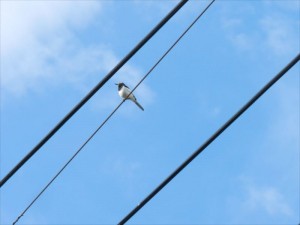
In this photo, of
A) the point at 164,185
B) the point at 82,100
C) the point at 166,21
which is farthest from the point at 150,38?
the point at 164,185

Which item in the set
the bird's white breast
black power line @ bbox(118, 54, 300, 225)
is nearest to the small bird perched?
the bird's white breast

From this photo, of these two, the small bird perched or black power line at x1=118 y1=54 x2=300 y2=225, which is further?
the small bird perched

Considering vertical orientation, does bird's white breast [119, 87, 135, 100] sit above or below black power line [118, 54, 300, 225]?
above

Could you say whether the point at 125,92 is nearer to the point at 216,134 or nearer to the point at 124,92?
the point at 124,92

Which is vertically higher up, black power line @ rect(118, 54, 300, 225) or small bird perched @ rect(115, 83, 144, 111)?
small bird perched @ rect(115, 83, 144, 111)

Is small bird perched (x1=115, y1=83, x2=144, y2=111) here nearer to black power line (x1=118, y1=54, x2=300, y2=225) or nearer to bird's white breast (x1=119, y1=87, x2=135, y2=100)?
bird's white breast (x1=119, y1=87, x2=135, y2=100)

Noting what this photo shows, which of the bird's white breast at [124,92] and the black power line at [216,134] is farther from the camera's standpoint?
the bird's white breast at [124,92]

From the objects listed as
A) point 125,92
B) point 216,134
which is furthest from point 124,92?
point 216,134

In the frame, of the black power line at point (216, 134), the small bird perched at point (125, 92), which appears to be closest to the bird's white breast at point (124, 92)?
the small bird perched at point (125, 92)

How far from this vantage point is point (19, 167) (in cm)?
492

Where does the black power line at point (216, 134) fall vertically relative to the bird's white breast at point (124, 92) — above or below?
below

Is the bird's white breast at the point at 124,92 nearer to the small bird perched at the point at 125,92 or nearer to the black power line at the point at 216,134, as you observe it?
the small bird perched at the point at 125,92

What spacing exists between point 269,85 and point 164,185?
905 millimetres

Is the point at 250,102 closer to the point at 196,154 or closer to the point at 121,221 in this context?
the point at 196,154
